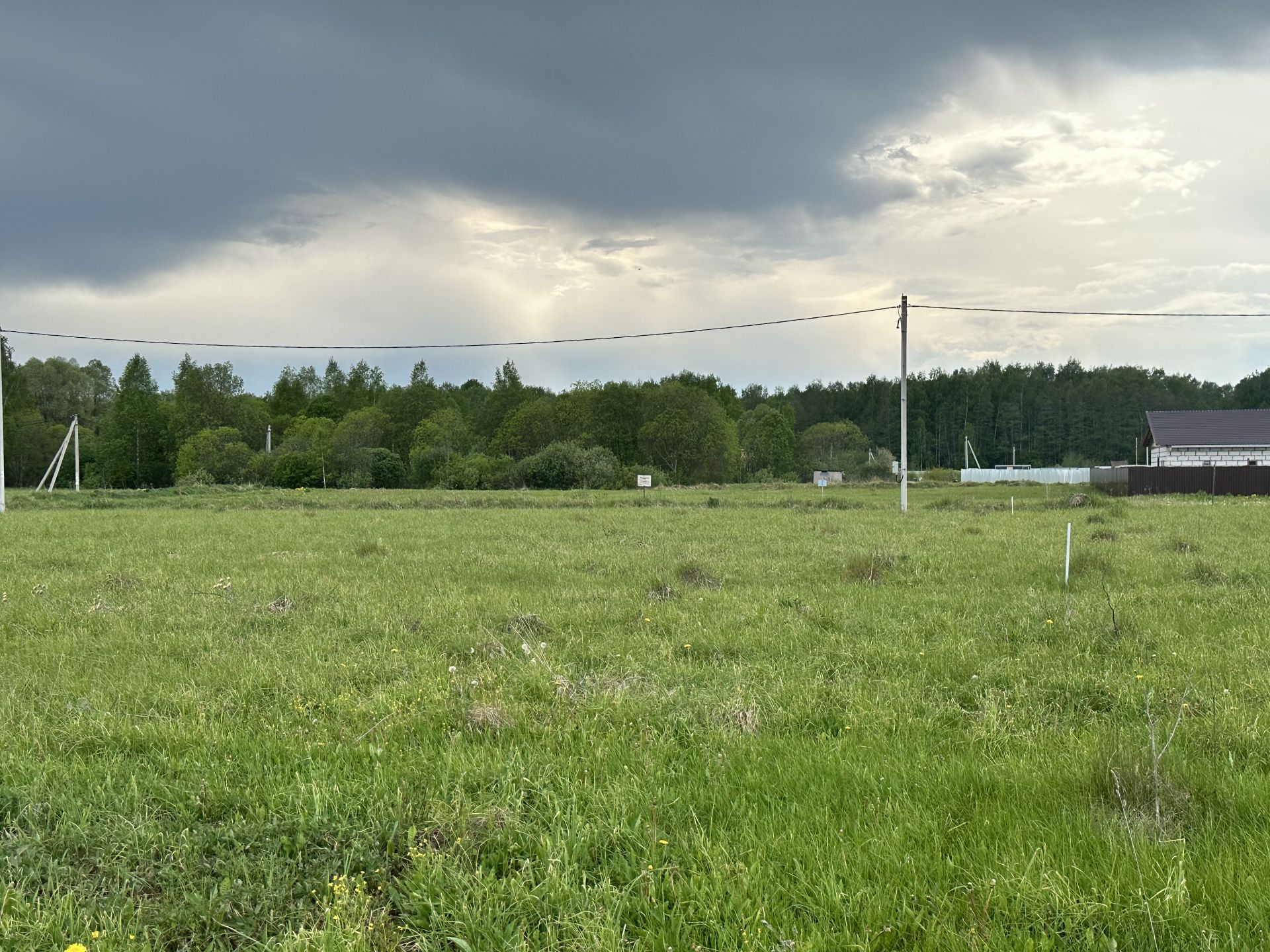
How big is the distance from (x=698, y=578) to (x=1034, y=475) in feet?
286

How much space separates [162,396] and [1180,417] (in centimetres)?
12305

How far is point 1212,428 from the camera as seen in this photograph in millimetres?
58875

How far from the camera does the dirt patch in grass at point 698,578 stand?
Answer: 40.5 feet

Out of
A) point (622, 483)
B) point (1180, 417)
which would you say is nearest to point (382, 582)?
point (622, 483)

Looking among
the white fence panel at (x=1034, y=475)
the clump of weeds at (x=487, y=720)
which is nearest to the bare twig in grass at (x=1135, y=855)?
the clump of weeds at (x=487, y=720)

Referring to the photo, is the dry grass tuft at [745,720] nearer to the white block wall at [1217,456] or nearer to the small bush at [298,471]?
the white block wall at [1217,456]

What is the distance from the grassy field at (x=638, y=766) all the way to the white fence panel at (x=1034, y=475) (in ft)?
259

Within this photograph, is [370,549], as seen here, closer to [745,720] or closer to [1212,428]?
[745,720]

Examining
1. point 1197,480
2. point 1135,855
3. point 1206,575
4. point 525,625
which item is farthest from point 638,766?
point 1197,480

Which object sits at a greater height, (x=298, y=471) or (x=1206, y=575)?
(x=298, y=471)

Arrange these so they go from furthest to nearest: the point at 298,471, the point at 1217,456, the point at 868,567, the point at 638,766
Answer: the point at 298,471, the point at 1217,456, the point at 868,567, the point at 638,766

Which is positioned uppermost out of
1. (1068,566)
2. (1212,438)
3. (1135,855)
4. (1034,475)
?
(1212,438)

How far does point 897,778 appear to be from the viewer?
15.7 feet

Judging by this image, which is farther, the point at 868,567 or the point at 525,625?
the point at 868,567
